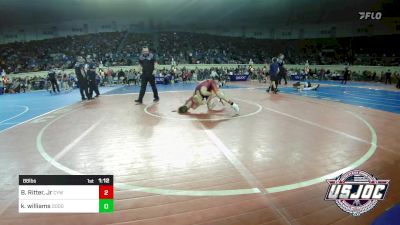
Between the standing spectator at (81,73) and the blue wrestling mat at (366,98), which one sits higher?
the standing spectator at (81,73)

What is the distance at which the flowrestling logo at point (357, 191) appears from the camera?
3195 mm

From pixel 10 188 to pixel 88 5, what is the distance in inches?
1276

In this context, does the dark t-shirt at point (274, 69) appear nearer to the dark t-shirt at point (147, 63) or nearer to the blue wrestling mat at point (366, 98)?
the blue wrestling mat at point (366, 98)

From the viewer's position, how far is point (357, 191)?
10.5 feet

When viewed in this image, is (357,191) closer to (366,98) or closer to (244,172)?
(244,172)

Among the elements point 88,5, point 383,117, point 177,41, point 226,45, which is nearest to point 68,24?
point 88,5

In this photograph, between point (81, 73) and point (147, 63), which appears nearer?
point (147, 63)

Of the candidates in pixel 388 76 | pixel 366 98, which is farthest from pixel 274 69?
pixel 388 76

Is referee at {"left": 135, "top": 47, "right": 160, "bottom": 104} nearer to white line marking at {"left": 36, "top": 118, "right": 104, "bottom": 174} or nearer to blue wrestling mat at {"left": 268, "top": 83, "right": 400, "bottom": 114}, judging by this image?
white line marking at {"left": 36, "top": 118, "right": 104, "bottom": 174}

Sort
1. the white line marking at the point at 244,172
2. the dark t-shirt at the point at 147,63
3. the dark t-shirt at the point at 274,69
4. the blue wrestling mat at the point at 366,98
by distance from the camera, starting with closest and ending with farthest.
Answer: the white line marking at the point at 244,172 < the blue wrestling mat at the point at 366,98 < the dark t-shirt at the point at 147,63 < the dark t-shirt at the point at 274,69

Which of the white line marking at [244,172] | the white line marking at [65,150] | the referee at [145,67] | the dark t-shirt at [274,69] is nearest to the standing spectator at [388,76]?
the dark t-shirt at [274,69]

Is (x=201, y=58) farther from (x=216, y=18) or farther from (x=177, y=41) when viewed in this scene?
(x=216, y=18)

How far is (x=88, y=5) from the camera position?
32.4 m

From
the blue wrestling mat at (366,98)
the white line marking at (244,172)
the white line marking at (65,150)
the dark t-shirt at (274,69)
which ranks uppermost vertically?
the dark t-shirt at (274,69)
